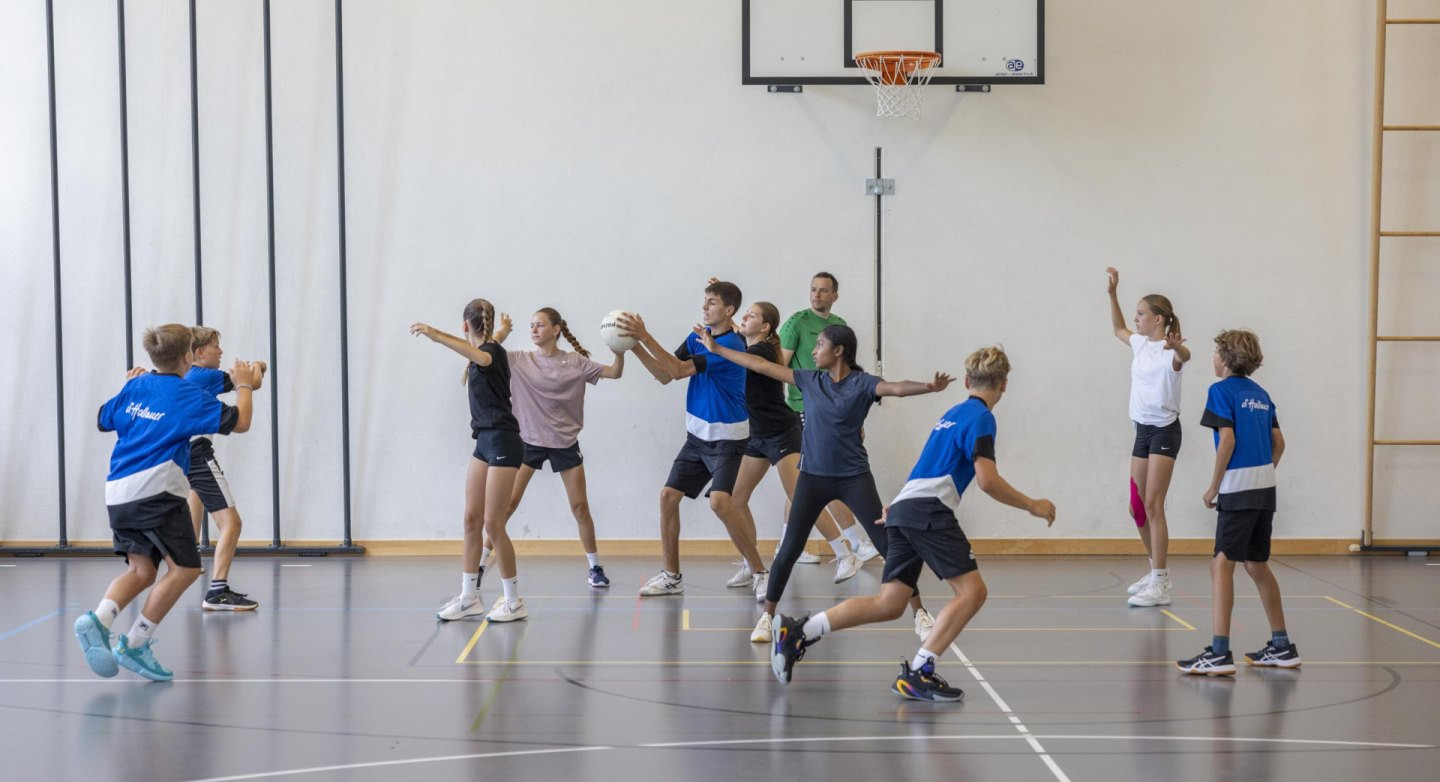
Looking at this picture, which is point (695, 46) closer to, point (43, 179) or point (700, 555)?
point (700, 555)

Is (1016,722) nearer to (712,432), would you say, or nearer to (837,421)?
(837,421)

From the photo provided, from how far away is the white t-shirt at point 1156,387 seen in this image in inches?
301

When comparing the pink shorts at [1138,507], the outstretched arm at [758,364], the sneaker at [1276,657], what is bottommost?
the sneaker at [1276,657]

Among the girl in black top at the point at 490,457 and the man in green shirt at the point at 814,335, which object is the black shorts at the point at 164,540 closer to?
the girl in black top at the point at 490,457

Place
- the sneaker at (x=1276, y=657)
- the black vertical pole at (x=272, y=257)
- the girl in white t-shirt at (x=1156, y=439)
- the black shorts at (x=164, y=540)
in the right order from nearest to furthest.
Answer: the black shorts at (x=164, y=540) → the sneaker at (x=1276, y=657) → the girl in white t-shirt at (x=1156, y=439) → the black vertical pole at (x=272, y=257)

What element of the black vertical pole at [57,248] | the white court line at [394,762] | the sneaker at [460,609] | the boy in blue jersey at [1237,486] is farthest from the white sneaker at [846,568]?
the black vertical pole at [57,248]

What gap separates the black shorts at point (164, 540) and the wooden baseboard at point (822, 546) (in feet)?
13.3

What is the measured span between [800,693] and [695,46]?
225 inches

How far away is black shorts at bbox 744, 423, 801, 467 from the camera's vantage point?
7453 millimetres

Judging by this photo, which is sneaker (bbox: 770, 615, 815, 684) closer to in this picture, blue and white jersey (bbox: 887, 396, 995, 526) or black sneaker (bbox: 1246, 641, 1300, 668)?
blue and white jersey (bbox: 887, 396, 995, 526)

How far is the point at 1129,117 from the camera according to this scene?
32.2 feet

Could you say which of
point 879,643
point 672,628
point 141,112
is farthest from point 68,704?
point 141,112

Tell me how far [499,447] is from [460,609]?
3.10 ft

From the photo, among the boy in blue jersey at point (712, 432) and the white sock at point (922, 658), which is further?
the boy in blue jersey at point (712, 432)
